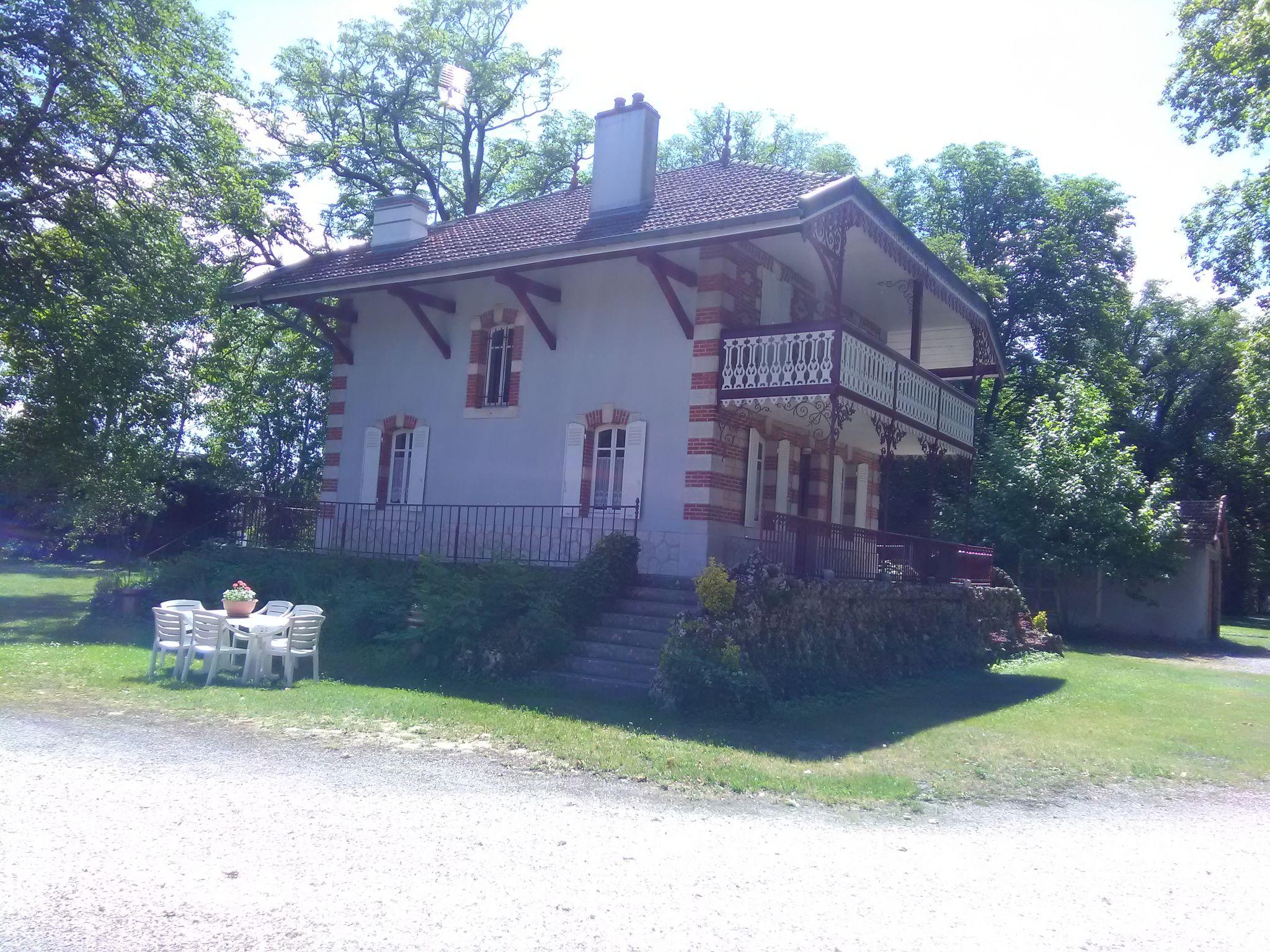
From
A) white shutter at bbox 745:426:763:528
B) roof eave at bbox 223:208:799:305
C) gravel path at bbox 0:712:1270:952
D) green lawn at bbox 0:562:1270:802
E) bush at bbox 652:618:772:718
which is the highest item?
roof eave at bbox 223:208:799:305

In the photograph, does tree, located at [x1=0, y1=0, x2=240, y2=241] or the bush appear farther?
tree, located at [x1=0, y1=0, x2=240, y2=241]

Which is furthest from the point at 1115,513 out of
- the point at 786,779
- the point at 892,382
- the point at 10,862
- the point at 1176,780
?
the point at 10,862

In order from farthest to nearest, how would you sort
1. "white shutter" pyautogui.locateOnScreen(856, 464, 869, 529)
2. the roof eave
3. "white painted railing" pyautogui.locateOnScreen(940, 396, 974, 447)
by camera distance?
"white shutter" pyautogui.locateOnScreen(856, 464, 869, 529) < "white painted railing" pyautogui.locateOnScreen(940, 396, 974, 447) < the roof eave

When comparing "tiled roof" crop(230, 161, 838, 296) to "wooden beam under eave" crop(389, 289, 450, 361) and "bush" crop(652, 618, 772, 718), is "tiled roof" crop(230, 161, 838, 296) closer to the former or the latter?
"wooden beam under eave" crop(389, 289, 450, 361)

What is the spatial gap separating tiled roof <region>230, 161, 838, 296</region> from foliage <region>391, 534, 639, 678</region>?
15.2ft

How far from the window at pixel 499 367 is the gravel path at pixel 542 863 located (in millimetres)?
9944

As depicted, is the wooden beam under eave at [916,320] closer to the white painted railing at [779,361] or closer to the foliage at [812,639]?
the white painted railing at [779,361]

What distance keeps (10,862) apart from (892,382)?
12942 mm

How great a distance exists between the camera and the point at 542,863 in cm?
547

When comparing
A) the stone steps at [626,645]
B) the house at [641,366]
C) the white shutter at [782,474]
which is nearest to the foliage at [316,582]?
the house at [641,366]

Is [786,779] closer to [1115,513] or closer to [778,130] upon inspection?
[1115,513]

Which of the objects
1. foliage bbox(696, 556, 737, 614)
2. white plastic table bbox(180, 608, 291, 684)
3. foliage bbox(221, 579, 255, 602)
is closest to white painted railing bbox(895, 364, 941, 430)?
foliage bbox(696, 556, 737, 614)

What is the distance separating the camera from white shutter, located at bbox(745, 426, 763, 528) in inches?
615

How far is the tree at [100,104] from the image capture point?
1772 centimetres
